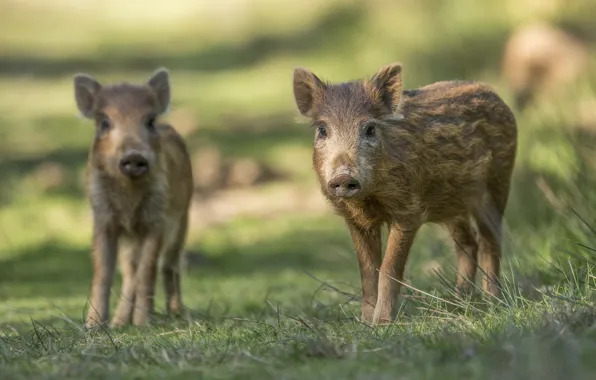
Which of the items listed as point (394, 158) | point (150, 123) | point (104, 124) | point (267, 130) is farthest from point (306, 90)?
point (267, 130)

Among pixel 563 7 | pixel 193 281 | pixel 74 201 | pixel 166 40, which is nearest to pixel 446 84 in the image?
pixel 193 281

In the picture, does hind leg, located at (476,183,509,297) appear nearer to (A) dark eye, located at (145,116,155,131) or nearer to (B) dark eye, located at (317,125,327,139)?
(B) dark eye, located at (317,125,327,139)

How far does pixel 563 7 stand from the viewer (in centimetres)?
1812

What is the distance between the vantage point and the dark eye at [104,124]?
28.1 ft

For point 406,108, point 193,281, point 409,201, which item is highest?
point 406,108

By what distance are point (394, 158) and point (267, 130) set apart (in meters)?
11.1

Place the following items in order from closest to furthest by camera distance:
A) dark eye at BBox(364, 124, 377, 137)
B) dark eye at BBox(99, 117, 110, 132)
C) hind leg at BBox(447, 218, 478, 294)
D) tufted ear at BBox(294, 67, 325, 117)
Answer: dark eye at BBox(364, 124, 377, 137) < tufted ear at BBox(294, 67, 325, 117) < hind leg at BBox(447, 218, 478, 294) < dark eye at BBox(99, 117, 110, 132)

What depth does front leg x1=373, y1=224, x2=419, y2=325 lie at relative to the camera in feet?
22.1

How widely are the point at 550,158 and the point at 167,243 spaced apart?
3.95 meters

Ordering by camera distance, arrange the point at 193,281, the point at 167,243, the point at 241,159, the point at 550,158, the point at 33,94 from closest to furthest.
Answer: the point at 167,243 < the point at 193,281 < the point at 550,158 < the point at 241,159 < the point at 33,94

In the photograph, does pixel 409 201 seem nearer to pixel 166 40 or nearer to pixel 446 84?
pixel 446 84

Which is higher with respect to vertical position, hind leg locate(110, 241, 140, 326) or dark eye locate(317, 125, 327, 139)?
dark eye locate(317, 125, 327, 139)

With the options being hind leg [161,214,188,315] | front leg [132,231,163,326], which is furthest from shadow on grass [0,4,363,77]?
front leg [132,231,163,326]

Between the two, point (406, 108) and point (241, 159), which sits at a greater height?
point (406, 108)
